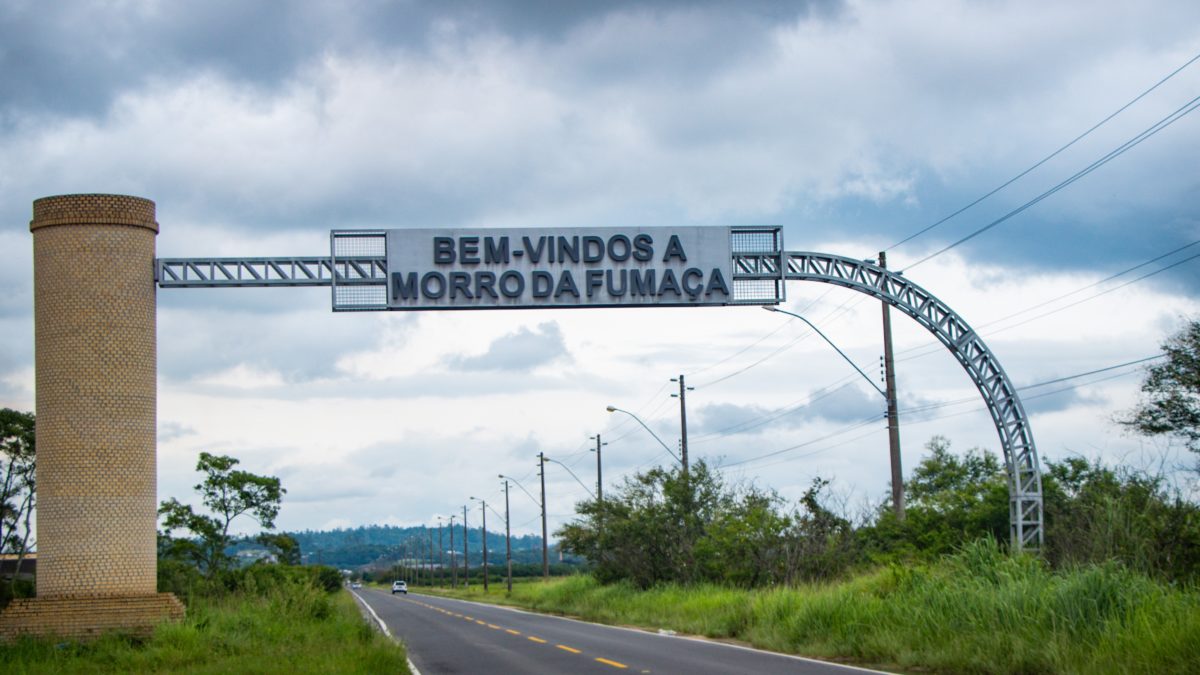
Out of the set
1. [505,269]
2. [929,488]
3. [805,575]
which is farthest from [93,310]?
[929,488]

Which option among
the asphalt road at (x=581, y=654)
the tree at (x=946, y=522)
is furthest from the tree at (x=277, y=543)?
the tree at (x=946, y=522)

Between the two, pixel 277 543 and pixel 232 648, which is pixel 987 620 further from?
pixel 277 543

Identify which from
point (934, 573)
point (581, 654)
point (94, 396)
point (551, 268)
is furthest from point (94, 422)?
point (934, 573)

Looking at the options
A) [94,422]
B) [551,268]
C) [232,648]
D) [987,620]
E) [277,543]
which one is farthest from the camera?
[277,543]

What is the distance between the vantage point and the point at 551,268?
83.6ft

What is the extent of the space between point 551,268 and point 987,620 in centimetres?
1160

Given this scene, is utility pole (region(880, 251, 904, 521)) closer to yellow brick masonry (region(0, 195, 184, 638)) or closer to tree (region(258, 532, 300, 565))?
yellow brick masonry (region(0, 195, 184, 638))

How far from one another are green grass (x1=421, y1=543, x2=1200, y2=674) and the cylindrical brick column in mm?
12823

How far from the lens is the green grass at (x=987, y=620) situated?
1431cm

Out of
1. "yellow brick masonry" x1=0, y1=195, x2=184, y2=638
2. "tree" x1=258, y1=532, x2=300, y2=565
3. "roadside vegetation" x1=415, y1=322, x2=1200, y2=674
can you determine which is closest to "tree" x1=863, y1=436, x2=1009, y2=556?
"roadside vegetation" x1=415, y1=322, x2=1200, y2=674

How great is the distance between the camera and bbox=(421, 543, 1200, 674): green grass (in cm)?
1431

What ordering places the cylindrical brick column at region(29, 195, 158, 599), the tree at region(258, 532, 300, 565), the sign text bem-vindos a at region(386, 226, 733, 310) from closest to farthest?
1. the cylindrical brick column at region(29, 195, 158, 599)
2. the sign text bem-vindos a at region(386, 226, 733, 310)
3. the tree at region(258, 532, 300, 565)

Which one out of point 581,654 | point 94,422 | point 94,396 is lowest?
point 581,654

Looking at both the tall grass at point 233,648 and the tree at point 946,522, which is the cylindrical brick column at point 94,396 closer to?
the tall grass at point 233,648
